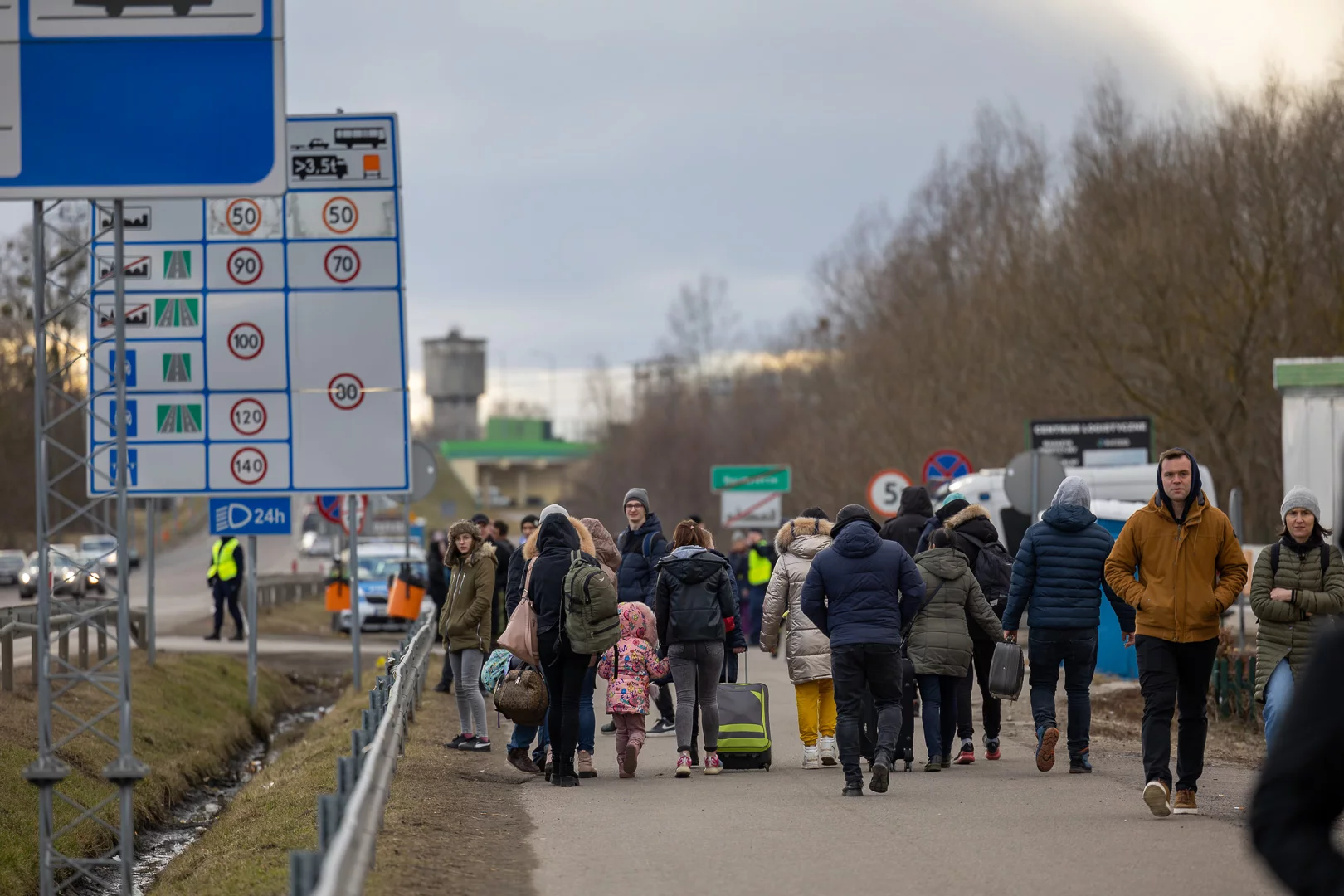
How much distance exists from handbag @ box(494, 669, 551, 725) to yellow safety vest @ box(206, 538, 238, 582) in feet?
67.0

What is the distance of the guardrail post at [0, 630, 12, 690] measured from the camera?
1842 cm

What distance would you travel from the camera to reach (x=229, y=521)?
77.5 feet

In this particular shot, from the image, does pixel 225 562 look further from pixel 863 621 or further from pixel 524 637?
pixel 863 621

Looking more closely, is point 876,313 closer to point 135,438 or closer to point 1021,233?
point 1021,233

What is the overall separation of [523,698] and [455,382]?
17903 centimetres

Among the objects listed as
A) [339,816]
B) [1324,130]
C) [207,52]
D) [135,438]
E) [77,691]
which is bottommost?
[77,691]

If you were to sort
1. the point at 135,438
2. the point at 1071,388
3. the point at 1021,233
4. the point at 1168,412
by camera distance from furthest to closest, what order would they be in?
1. the point at 1021,233
2. the point at 1071,388
3. the point at 1168,412
4. the point at 135,438

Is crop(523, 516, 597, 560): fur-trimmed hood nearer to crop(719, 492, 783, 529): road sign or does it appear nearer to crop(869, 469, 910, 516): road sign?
crop(869, 469, 910, 516): road sign

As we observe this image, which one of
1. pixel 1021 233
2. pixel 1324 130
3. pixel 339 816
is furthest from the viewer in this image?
pixel 1021 233

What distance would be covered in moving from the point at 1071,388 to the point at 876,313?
18.4 metres

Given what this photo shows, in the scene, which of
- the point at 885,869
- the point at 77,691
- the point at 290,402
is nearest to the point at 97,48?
the point at 885,869

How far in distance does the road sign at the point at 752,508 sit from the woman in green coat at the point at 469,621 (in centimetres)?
2289

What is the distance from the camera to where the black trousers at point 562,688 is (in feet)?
42.9

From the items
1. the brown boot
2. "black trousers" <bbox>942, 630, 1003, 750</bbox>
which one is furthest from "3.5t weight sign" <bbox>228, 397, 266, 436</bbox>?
"black trousers" <bbox>942, 630, 1003, 750</bbox>
